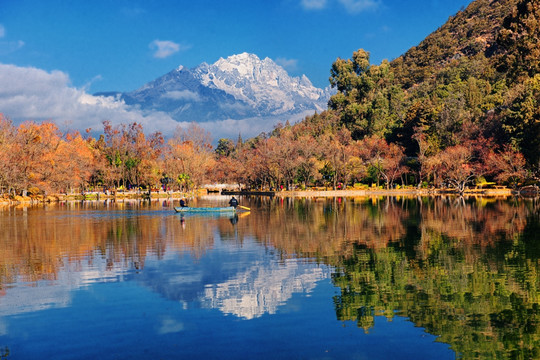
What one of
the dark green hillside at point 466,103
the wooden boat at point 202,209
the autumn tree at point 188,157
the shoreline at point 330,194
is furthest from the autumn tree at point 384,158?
the wooden boat at point 202,209

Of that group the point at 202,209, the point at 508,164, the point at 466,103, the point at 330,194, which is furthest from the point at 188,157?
the point at 508,164

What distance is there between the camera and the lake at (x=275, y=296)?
11.6 meters

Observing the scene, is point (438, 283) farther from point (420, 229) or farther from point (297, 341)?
point (420, 229)

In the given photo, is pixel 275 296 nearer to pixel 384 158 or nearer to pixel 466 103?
pixel 384 158

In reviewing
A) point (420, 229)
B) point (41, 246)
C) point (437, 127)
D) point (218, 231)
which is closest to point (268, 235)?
point (218, 231)

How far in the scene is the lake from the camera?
11594mm

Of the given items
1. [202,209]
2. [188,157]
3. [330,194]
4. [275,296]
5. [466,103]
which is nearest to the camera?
[275,296]

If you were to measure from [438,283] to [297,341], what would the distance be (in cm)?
716

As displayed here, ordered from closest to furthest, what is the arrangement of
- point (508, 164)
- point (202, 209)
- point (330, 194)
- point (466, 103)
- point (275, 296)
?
point (275, 296) < point (202, 209) < point (508, 164) < point (330, 194) < point (466, 103)

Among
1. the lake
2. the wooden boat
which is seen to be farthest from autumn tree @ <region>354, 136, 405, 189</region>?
the lake

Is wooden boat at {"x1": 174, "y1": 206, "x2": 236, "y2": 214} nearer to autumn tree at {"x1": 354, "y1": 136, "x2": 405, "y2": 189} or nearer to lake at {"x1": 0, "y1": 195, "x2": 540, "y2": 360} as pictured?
lake at {"x1": 0, "y1": 195, "x2": 540, "y2": 360}

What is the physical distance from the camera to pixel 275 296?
16.0 m

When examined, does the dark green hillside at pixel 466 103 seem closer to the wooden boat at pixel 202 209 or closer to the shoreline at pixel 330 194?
the shoreline at pixel 330 194

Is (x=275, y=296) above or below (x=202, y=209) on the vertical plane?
below
